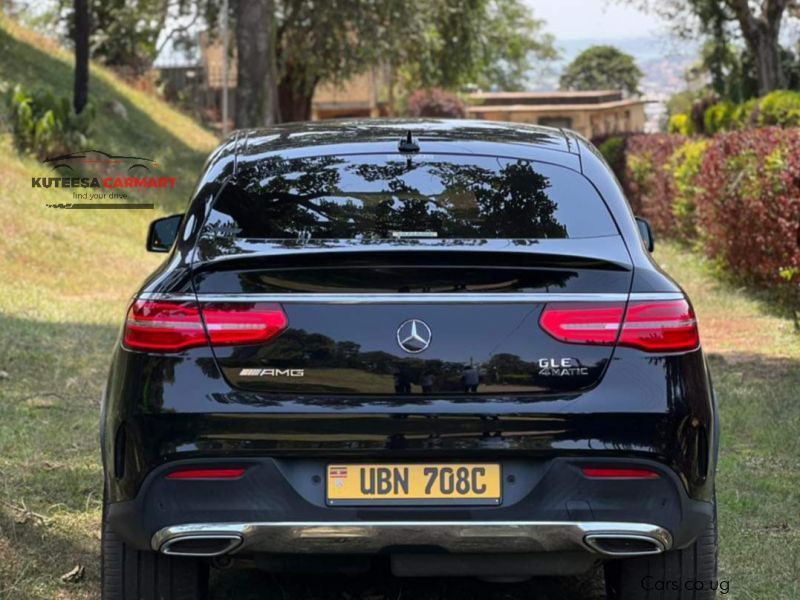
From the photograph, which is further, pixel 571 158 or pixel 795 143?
pixel 795 143

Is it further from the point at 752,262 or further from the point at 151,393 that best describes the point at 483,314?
the point at 752,262

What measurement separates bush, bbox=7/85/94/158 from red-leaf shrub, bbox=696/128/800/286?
9884 millimetres

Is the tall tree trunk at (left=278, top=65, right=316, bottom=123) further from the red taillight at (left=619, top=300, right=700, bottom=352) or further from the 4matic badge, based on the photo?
the 4matic badge

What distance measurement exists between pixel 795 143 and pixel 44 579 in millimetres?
8767

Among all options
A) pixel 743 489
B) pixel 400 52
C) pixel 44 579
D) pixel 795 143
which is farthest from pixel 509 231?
pixel 400 52

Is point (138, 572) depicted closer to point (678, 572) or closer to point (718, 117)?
point (678, 572)

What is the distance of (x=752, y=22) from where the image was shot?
3378 centimetres

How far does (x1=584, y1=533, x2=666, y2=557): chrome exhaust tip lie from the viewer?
399 centimetres

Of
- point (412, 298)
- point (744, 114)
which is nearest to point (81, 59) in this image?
point (744, 114)

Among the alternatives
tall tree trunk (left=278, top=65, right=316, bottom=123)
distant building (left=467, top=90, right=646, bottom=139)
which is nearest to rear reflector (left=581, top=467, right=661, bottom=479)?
tall tree trunk (left=278, top=65, right=316, bottom=123)

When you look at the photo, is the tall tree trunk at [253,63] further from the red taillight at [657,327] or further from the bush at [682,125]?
the bush at [682,125]

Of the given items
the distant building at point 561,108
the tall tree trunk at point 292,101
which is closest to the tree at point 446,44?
the tall tree trunk at point 292,101

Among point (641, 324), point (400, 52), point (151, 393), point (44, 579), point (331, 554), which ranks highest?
point (400, 52)

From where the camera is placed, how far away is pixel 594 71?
405 feet
